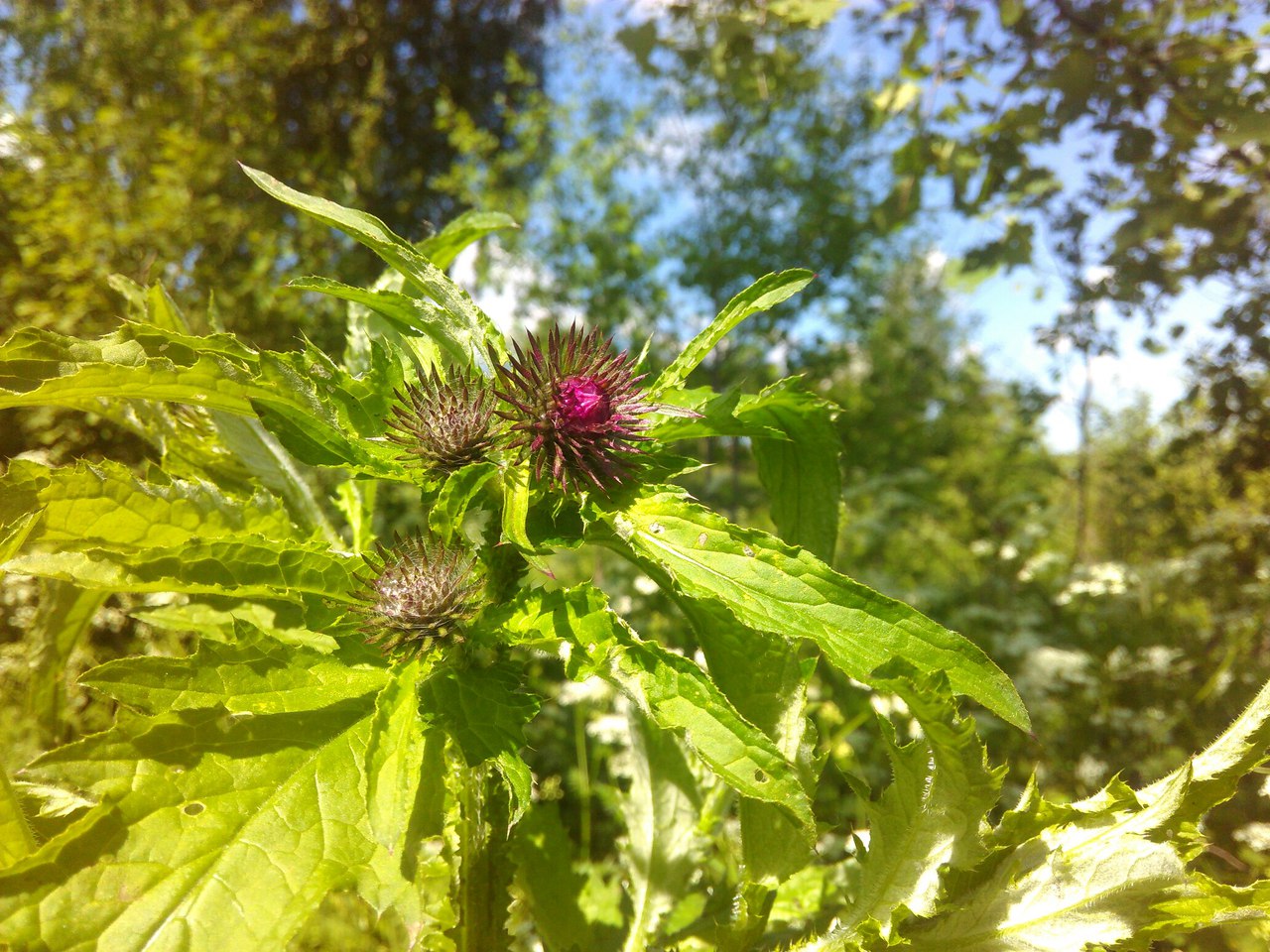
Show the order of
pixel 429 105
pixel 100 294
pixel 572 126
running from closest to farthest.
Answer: pixel 100 294 → pixel 572 126 → pixel 429 105

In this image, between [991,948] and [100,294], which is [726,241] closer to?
[100,294]

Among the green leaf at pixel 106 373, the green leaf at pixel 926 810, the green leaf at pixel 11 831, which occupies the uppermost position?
the green leaf at pixel 106 373

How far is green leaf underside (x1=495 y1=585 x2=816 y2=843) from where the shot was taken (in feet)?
2.08

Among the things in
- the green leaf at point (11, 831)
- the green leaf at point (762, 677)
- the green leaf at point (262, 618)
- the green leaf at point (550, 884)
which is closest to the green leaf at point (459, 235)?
the green leaf at point (262, 618)

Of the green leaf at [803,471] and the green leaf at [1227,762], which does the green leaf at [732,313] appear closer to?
the green leaf at [803,471]

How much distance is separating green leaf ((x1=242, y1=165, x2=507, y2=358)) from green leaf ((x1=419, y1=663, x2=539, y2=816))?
14.9 inches

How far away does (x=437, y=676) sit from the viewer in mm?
803

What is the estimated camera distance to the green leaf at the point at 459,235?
3.49ft

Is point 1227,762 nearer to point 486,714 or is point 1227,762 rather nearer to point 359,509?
point 486,714

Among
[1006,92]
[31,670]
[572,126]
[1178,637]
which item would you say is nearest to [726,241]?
[572,126]

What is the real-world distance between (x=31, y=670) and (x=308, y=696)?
62 centimetres

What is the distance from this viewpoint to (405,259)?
32.5 inches

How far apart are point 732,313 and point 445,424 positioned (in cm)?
36

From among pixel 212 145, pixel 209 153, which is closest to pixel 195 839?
pixel 209 153
